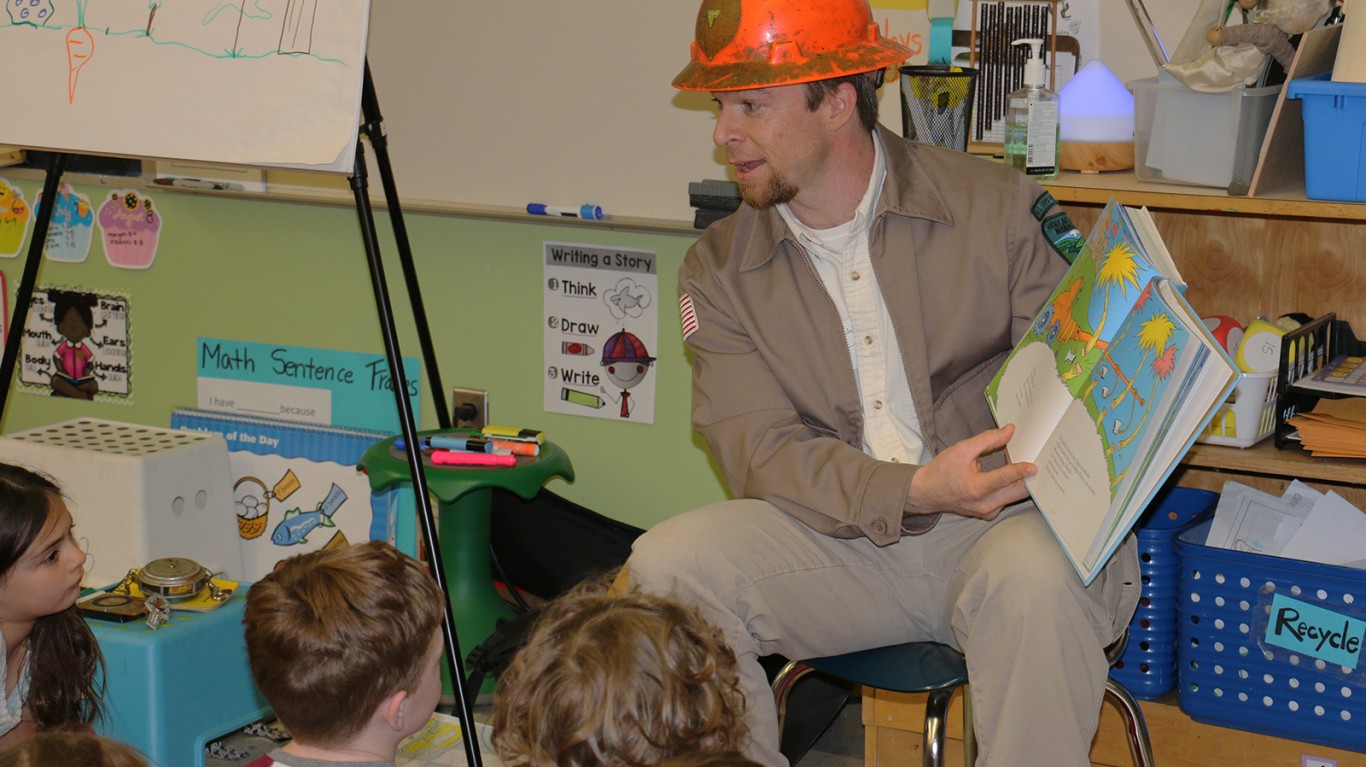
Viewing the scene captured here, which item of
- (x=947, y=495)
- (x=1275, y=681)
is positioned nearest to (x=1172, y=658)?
(x=1275, y=681)

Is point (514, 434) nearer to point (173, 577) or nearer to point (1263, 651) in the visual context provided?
point (173, 577)

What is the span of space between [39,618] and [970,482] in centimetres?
132

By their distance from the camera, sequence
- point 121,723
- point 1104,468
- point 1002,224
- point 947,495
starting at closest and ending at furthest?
1. point 1104,468
2. point 947,495
3. point 1002,224
4. point 121,723

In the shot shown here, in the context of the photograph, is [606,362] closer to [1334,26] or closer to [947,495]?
[947,495]

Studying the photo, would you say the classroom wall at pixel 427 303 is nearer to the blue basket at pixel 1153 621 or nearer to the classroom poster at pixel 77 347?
the classroom poster at pixel 77 347

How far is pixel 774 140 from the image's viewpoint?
193 cm

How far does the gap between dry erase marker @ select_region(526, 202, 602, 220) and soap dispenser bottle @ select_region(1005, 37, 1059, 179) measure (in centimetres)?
88

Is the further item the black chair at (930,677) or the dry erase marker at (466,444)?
the dry erase marker at (466,444)

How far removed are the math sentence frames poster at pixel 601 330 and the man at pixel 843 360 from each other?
666 mm

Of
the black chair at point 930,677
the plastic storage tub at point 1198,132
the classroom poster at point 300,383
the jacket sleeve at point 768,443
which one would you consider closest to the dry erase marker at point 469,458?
the classroom poster at point 300,383

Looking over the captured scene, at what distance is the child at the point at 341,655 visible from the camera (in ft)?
4.87

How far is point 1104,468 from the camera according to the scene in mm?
1466

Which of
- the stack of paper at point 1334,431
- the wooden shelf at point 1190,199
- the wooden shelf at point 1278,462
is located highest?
the wooden shelf at point 1190,199

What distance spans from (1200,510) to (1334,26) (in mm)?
779
